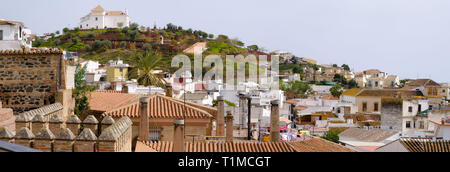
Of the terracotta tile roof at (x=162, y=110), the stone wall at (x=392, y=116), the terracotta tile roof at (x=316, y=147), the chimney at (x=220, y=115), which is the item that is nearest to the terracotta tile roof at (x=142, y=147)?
the terracotta tile roof at (x=162, y=110)

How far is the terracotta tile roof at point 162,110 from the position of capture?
→ 12.0 meters

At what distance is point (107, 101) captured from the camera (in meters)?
14.3

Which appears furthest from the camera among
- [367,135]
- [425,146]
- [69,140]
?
[367,135]

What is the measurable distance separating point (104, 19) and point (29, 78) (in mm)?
86518

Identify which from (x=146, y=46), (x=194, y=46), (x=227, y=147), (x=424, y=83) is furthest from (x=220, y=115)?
(x=194, y=46)

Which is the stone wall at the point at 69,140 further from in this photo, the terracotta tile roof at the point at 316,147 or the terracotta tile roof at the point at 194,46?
the terracotta tile roof at the point at 194,46

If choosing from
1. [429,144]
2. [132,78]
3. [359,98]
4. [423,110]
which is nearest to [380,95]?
[359,98]

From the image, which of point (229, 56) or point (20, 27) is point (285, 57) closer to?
point (229, 56)

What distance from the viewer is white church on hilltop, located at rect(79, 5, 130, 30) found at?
9356cm

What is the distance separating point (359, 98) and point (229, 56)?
2551 cm

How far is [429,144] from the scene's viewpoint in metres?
16.7

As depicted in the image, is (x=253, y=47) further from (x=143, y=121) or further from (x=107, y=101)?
(x=143, y=121)
